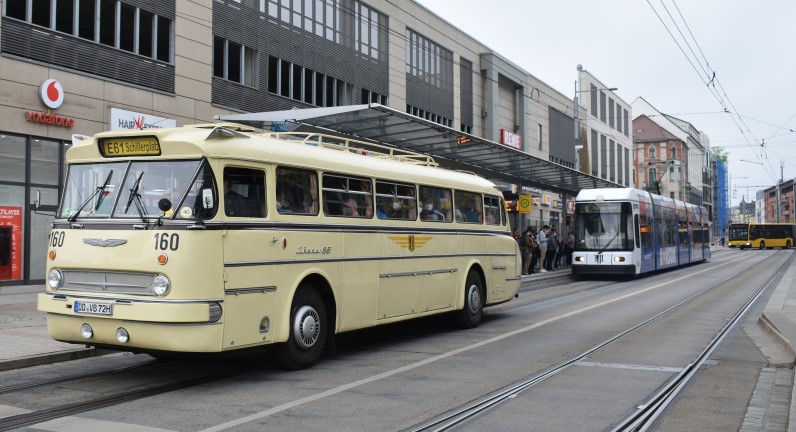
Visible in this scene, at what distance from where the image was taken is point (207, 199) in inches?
305

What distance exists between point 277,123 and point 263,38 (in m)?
10.8

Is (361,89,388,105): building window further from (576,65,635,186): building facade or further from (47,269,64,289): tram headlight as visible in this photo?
(576,65,635,186): building facade

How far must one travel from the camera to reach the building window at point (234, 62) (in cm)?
2580

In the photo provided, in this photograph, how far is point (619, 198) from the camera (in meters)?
26.6

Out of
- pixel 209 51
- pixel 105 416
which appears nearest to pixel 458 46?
pixel 209 51

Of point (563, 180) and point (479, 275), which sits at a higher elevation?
point (563, 180)

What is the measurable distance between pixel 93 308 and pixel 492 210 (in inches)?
320

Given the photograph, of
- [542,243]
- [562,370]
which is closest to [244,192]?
[562,370]

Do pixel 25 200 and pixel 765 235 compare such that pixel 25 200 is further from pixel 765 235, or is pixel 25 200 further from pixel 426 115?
pixel 765 235

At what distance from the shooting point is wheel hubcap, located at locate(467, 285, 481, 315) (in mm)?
13109

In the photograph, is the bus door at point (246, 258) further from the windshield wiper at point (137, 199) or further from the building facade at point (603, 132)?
the building facade at point (603, 132)

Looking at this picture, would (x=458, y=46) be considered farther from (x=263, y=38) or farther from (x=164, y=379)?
(x=164, y=379)

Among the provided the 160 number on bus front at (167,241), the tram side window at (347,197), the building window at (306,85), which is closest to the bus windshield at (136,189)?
the 160 number on bus front at (167,241)

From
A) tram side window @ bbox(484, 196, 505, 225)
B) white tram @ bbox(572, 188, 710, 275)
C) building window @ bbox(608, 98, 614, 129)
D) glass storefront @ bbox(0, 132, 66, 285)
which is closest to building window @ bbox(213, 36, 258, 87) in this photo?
glass storefront @ bbox(0, 132, 66, 285)
